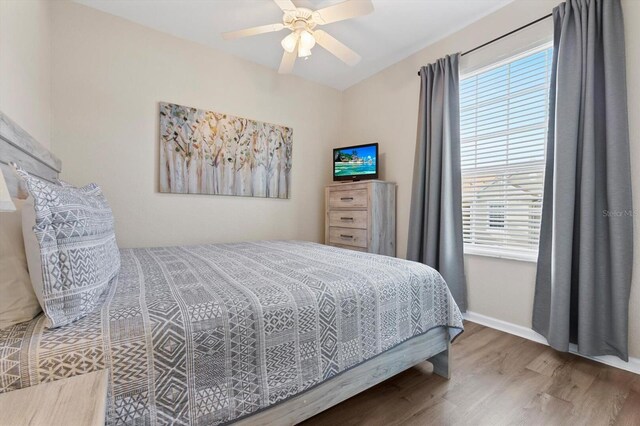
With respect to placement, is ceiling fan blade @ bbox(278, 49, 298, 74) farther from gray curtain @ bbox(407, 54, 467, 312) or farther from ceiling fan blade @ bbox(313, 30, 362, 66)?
gray curtain @ bbox(407, 54, 467, 312)

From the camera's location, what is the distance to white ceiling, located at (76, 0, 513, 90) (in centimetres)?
235

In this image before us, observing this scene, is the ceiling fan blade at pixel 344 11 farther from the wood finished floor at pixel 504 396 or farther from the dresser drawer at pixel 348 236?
the wood finished floor at pixel 504 396

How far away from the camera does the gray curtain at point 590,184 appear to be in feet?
5.64

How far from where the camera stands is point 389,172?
335cm

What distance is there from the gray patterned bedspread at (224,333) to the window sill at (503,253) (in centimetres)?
107

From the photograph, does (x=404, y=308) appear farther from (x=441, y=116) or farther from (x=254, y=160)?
(x=254, y=160)

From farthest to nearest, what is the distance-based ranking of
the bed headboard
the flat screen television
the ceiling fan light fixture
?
the flat screen television
the ceiling fan light fixture
the bed headboard

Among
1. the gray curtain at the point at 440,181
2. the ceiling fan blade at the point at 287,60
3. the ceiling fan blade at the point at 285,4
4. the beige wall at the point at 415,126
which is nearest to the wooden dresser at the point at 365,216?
the beige wall at the point at 415,126

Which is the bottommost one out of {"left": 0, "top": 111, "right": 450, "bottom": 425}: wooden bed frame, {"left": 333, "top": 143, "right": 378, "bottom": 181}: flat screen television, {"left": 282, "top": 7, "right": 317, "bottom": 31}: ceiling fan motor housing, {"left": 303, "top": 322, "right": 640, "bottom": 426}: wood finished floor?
{"left": 303, "top": 322, "right": 640, "bottom": 426}: wood finished floor

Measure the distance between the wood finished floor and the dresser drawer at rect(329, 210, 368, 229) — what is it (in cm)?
154

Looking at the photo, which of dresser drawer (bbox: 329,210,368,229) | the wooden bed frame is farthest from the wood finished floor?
dresser drawer (bbox: 329,210,368,229)

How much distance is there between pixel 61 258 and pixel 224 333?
520 mm

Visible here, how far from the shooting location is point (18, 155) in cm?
143

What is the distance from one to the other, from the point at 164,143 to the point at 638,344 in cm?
388
